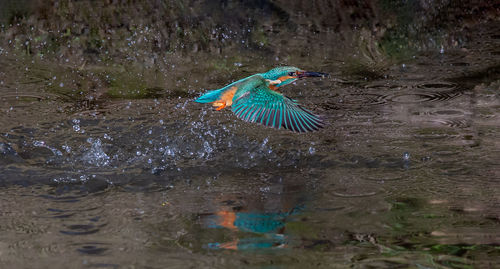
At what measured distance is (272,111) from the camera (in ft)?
12.8

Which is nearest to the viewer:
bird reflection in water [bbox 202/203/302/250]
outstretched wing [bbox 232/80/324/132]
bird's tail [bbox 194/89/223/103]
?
bird reflection in water [bbox 202/203/302/250]

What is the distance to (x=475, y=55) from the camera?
6.61 metres

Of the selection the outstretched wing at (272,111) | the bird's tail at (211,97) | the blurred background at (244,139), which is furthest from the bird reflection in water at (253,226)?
the bird's tail at (211,97)

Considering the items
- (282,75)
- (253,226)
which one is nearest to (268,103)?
(282,75)

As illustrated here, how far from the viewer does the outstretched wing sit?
3.77 m

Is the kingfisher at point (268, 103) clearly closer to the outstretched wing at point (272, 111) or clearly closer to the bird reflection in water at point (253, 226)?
the outstretched wing at point (272, 111)

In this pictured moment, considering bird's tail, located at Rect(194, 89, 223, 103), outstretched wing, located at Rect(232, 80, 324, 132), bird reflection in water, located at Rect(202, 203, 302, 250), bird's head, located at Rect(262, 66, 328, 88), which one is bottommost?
bird reflection in water, located at Rect(202, 203, 302, 250)

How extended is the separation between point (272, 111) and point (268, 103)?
0.09 metres

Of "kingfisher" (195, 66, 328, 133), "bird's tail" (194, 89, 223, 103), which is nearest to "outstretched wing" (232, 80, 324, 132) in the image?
"kingfisher" (195, 66, 328, 133)

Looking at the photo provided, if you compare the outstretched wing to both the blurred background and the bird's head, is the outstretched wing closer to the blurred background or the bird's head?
the bird's head

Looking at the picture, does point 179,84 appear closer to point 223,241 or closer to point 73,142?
point 73,142

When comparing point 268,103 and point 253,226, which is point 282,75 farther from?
point 253,226

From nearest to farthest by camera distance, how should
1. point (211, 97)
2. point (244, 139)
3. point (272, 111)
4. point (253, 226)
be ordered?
point (253, 226) < point (272, 111) < point (211, 97) < point (244, 139)

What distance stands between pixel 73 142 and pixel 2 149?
1.62 feet
